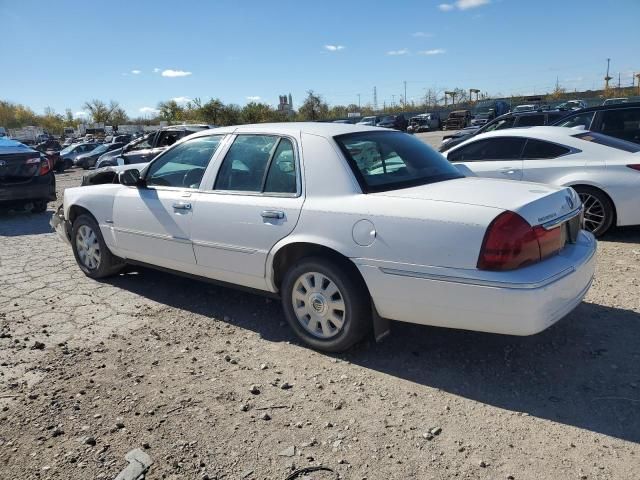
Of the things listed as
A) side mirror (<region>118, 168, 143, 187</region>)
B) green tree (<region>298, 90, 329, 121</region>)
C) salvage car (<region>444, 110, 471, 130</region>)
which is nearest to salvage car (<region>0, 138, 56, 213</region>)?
side mirror (<region>118, 168, 143, 187</region>)

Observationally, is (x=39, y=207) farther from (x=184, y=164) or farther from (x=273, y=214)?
(x=273, y=214)


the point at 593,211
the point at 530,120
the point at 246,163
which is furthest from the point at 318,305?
the point at 530,120

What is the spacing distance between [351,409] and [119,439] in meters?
1.27

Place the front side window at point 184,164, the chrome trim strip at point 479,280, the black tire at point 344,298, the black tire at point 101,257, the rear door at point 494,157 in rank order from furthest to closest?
the rear door at point 494,157 < the black tire at point 101,257 < the front side window at point 184,164 < the black tire at point 344,298 < the chrome trim strip at point 479,280

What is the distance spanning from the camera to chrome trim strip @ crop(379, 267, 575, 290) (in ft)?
9.27

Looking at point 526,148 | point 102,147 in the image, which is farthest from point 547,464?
point 102,147

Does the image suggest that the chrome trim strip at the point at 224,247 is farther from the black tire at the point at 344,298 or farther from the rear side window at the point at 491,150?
the rear side window at the point at 491,150

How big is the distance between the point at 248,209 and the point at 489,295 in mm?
1832

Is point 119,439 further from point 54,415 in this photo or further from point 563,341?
point 563,341

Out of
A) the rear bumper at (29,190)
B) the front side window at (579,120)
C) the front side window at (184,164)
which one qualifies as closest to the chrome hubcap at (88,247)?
the front side window at (184,164)

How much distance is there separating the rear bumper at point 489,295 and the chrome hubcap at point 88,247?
131 inches

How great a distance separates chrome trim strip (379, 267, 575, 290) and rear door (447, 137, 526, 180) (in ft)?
12.7

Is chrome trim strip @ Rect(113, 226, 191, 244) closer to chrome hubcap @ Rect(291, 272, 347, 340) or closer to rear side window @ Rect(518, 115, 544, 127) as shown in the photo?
chrome hubcap @ Rect(291, 272, 347, 340)

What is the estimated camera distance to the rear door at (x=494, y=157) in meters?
→ 6.73
